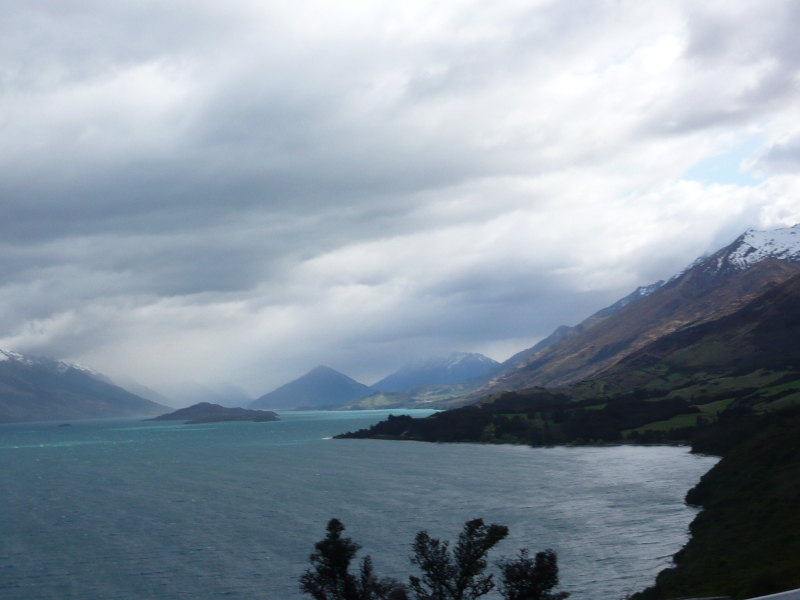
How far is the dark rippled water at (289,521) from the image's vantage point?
78.2m

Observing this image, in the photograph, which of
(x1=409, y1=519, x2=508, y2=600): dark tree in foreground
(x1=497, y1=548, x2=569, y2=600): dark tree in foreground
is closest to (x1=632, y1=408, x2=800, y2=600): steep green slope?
(x1=497, y1=548, x2=569, y2=600): dark tree in foreground

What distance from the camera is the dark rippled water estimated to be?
3081 inches

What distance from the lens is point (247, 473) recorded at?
184 metres

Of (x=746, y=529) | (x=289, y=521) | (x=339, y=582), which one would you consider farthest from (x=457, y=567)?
(x=289, y=521)

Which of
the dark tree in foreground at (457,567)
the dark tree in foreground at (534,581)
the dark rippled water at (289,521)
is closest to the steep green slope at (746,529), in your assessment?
the dark rippled water at (289,521)

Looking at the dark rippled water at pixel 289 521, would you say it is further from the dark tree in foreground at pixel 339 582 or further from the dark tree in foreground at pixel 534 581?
the dark tree in foreground at pixel 534 581

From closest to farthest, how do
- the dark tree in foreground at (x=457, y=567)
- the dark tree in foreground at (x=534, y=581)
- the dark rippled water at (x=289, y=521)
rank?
the dark tree in foreground at (x=534, y=581)
the dark tree in foreground at (x=457, y=567)
the dark rippled water at (x=289, y=521)

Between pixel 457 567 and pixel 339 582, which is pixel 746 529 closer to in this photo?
pixel 457 567

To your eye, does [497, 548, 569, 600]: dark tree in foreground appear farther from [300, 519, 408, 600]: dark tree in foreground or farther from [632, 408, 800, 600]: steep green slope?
[632, 408, 800, 600]: steep green slope

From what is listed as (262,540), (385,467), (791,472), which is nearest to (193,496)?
(262,540)

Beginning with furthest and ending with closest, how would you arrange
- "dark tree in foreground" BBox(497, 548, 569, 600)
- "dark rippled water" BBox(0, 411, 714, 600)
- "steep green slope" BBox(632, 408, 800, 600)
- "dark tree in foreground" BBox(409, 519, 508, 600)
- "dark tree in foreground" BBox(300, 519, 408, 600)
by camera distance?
"dark rippled water" BBox(0, 411, 714, 600) < "steep green slope" BBox(632, 408, 800, 600) < "dark tree in foreground" BBox(409, 519, 508, 600) < "dark tree in foreground" BBox(300, 519, 408, 600) < "dark tree in foreground" BBox(497, 548, 569, 600)

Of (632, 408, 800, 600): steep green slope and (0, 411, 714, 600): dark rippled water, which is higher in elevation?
(632, 408, 800, 600): steep green slope

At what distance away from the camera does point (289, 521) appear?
11200cm

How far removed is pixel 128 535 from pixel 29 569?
2058cm
